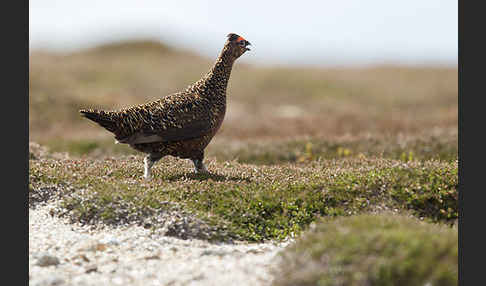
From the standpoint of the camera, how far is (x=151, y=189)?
9.53 metres

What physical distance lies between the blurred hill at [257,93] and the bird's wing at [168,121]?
9138 millimetres

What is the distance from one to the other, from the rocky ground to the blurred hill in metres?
11.3

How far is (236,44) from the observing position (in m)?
11.0

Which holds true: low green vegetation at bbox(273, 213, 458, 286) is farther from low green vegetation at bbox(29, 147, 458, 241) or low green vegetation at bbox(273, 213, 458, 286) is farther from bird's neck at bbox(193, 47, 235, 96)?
bird's neck at bbox(193, 47, 235, 96)

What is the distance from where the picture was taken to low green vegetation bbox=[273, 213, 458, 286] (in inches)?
240

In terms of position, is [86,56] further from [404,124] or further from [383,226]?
[383,226]

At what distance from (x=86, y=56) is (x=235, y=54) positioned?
2129 inches

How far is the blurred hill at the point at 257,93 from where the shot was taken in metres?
25.6

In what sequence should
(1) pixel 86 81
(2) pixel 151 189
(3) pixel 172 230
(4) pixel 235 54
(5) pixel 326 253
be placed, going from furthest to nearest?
1. (1) pixel 86 81
2. (4) pixel 235 54
3. (2) pixel 151 189
4. (3) pixel 172 230
5. (5) pixel 326 253

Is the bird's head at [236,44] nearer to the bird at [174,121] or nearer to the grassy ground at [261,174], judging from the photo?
the bird at [174,121]

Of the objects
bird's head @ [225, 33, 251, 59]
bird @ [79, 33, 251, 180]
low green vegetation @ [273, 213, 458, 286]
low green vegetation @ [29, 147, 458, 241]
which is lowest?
low green vegetation @ [273, 213, 458, 286]

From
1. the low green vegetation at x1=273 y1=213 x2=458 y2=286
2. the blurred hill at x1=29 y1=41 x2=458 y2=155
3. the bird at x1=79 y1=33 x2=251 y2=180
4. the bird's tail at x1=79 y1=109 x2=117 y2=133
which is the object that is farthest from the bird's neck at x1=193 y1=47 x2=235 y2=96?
the blurred hill at x1=29 y1=41 x2=458 y2=155

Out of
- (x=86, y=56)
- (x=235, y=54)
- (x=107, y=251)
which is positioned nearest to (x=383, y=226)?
(x=107, y=251)

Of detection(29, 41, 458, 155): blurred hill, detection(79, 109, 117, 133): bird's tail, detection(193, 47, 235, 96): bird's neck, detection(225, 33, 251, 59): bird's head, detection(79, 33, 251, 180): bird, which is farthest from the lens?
detection(29, 41, 458, 155): blurred hill
